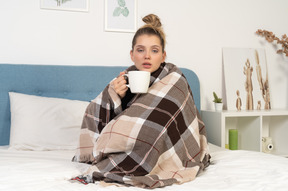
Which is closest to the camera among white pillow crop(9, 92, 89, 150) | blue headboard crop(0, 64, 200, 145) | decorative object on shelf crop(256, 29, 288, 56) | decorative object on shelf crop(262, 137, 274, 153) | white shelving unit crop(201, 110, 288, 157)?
white pillow crop(9, 92, 89, 150)

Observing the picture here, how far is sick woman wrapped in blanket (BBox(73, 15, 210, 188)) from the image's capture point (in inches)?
43.3

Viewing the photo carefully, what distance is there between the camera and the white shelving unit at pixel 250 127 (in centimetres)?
232

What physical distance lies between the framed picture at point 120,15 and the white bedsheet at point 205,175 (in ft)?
4.45

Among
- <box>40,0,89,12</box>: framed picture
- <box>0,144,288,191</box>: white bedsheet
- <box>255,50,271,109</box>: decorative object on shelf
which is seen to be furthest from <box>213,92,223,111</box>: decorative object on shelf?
<box>40,0,89,12</box>: framed picture

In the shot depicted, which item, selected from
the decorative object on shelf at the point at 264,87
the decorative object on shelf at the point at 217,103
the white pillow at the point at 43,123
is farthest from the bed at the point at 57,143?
the decorative object on shelf at the point at 264,87

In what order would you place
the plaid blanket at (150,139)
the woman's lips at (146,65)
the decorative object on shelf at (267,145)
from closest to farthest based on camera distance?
the plaid blanket at (150,139), the woman's lips at (146,65), the decorative object on shelf at (267,145)

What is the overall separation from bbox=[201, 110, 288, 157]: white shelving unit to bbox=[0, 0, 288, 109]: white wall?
217 mm

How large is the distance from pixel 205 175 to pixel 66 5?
173cm

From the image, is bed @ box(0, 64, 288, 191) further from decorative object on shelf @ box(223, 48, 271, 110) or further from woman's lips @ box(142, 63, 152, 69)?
woman's lips @ box(142, 63, 152, 69)

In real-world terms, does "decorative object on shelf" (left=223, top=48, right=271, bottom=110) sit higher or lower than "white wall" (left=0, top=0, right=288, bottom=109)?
lower

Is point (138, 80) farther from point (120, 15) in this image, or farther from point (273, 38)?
point (273, 38)

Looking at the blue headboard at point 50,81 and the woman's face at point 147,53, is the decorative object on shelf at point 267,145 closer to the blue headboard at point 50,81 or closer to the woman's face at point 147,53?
the blue headboard at point 50,81

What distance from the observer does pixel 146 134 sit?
3.73 feet

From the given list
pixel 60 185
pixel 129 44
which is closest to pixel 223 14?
pixel 129 44
